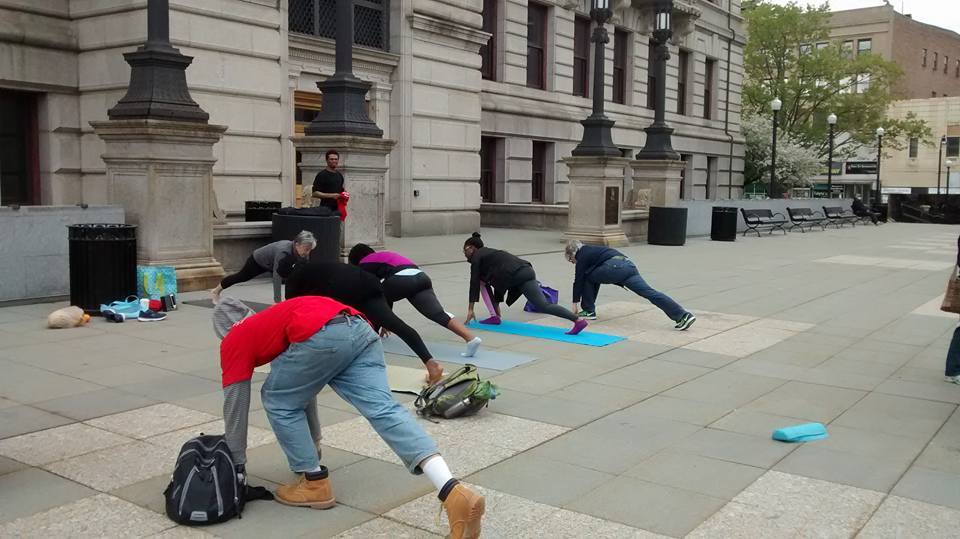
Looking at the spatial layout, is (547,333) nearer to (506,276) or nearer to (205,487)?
(506,276)

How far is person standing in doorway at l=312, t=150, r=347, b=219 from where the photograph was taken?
12.8 m

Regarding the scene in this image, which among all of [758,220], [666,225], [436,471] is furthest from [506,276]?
[758,220]

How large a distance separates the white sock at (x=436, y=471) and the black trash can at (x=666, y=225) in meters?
19.4

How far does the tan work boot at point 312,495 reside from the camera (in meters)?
4.75

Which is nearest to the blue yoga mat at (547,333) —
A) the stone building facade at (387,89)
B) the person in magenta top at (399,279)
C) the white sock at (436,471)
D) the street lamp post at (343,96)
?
the person in magenta top at (399,279)

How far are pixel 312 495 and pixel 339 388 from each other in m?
0.62

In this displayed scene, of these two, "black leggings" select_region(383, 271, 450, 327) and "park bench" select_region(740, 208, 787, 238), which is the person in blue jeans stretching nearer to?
"black leggings" select_region(383, 271, 450, 327)

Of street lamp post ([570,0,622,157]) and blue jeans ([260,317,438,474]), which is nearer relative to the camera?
blue jeans ([260,317,438,474])

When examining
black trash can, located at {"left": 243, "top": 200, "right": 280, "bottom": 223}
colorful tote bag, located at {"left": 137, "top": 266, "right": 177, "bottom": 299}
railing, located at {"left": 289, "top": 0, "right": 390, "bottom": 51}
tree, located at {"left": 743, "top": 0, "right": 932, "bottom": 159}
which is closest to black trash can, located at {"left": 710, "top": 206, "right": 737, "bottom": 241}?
railing, located at {"left": 289, "top": 0, "right": 390, "bottom": 51}

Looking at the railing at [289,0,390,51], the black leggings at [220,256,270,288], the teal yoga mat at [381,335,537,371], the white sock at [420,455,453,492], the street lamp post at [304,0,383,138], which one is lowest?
the teal yoga mat at [381,335,537,371]

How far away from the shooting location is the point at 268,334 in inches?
175

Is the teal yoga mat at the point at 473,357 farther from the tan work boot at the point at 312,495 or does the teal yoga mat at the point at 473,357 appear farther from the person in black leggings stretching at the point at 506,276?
the tan work boot at the point at 312,495

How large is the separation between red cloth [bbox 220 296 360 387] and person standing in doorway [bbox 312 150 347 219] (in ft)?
27.5

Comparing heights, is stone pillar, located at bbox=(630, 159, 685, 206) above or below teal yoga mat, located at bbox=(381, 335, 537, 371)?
above
